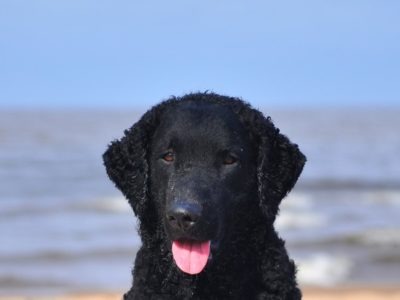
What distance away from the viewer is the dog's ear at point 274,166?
5.26 m

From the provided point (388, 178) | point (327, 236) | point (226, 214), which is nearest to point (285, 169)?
point (226, 214)

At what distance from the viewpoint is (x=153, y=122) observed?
544 cm

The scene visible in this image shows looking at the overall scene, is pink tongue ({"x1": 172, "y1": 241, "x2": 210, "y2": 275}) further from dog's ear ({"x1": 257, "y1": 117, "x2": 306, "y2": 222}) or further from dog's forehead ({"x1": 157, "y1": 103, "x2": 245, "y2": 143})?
dog's forehead ({"x1": 157, "y1": 103, "x2": 245, "y2": 143})

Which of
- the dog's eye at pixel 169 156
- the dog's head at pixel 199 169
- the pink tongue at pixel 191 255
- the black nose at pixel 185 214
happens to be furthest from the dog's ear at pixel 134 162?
the black nose at pixel 185 214

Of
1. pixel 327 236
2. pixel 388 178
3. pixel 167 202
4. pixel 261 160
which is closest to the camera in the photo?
pixel 167 202

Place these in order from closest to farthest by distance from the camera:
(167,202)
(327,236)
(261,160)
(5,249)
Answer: (167,202)
(261,160)
(5,249)
(327,236)

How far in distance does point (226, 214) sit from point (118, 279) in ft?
27.1

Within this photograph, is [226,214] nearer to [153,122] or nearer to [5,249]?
[153,122]

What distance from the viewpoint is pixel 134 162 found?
538 cm

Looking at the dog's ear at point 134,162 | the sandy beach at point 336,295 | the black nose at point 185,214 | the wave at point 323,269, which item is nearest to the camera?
the black nose at point 185,214

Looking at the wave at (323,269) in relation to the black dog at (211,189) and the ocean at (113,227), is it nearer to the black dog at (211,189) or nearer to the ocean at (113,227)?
the ocean at (113,227)

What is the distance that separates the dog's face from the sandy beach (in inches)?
242

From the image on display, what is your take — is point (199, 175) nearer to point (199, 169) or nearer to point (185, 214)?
point (199, 169)

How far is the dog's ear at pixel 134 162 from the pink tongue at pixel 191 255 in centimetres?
38
